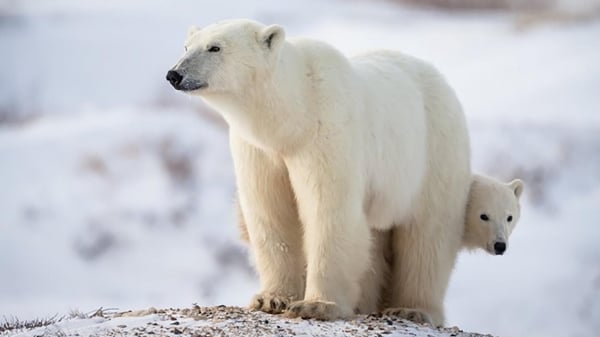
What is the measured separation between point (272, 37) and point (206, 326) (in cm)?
154

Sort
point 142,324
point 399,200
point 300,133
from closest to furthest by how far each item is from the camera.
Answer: point 142,324, point 300,133, point 399,200

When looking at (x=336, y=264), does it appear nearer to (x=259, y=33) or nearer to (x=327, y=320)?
(x=327, y=320)

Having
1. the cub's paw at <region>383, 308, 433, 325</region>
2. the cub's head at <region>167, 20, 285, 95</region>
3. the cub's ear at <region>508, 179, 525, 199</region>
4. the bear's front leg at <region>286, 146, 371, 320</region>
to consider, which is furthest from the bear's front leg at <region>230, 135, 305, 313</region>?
the cub's ear at <region>508, 179, 525, 199</region>

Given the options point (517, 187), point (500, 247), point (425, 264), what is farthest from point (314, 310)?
point (517, 187)

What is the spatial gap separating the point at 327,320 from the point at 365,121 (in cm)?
113

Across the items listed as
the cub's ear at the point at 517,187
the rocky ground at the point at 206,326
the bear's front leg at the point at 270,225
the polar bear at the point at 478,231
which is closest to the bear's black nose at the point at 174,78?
the bear's front leg at the point at 270,225

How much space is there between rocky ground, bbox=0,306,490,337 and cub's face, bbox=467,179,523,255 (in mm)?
990

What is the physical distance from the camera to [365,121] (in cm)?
614

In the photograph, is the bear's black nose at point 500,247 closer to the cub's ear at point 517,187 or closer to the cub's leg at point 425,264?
the cub's leg at point 425,264

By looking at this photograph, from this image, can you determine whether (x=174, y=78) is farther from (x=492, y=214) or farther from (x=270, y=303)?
(x=492, y=214)

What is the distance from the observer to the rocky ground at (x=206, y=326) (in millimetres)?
5402

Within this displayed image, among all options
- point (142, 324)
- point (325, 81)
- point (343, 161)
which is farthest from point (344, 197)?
point (142, 324)

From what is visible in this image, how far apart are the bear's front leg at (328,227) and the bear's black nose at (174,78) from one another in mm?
781

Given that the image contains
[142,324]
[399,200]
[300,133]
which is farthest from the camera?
[399,200]
